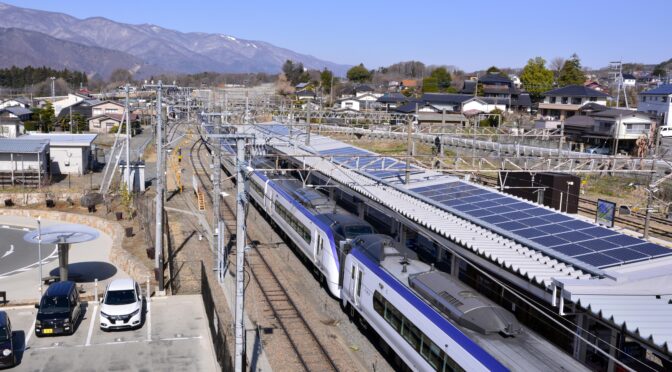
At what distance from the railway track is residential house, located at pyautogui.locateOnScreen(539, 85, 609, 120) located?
121 ft

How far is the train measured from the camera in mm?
7016

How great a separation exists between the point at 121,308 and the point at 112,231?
8.11 metres

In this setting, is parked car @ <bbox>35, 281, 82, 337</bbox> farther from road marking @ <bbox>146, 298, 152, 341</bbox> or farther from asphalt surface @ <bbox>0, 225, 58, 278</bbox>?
asphalt surface @ <bbox>0, 225, 58, 278</bbox>

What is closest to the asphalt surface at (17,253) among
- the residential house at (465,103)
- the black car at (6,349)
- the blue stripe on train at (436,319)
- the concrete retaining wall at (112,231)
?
the concrete retaining wall at (112,231)

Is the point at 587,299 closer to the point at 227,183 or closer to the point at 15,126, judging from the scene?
the point at 227,183

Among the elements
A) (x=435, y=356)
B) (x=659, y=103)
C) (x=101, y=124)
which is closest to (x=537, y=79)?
(x=659, y=103)

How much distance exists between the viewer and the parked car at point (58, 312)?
1074 cm

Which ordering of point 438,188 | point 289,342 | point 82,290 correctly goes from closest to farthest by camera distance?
point 289,342
point 82,290
point 438,188

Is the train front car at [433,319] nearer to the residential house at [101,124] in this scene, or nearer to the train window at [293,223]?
the train window at [293,223]

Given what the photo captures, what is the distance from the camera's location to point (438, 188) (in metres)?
14.5

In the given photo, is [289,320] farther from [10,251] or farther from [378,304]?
[10,251]

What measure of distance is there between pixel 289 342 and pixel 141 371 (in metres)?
2.51

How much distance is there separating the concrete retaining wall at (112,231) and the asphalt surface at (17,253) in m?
1.43

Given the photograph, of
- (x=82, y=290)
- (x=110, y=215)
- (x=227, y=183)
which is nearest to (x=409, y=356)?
(x=82, y=290)
